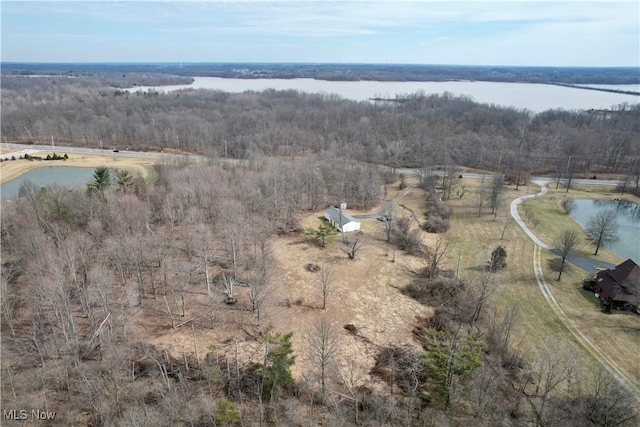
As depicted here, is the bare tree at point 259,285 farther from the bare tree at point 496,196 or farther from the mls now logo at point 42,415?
the bare tree at point 496,196

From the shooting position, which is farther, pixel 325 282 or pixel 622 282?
pixel 622 282

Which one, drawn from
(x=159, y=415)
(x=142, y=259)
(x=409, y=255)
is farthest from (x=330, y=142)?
(x=159, y=415)

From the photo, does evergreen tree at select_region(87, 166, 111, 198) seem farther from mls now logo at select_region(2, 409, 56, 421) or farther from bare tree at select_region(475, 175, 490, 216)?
bare tree at select_region(475, 175, 490, 216)

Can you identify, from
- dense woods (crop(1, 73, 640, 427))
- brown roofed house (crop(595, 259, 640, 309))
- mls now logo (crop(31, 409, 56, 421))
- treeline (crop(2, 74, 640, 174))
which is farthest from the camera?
treeline (crop(2, 74, 640, 174))

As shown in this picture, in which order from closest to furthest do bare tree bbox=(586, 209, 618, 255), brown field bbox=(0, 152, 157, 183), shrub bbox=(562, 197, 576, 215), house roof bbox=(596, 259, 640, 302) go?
house roof bbox=(596, 259, 640, 302), bare tree bbox=(586, 209, 618, 255), shrub bbox=(562, 197, 576, 215), brown field bbox=(0, 152, 157, 183)

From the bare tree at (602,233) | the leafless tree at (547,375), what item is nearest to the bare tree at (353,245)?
the leafless tree at (547,375)

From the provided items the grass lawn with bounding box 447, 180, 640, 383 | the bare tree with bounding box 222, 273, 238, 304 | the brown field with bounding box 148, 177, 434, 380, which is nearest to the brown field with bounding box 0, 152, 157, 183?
the bare tree with bounding box 222, 273, 238, 304

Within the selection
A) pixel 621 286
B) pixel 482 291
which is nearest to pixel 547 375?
pixel 482 291

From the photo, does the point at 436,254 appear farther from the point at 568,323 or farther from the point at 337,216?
the point at 337,216
